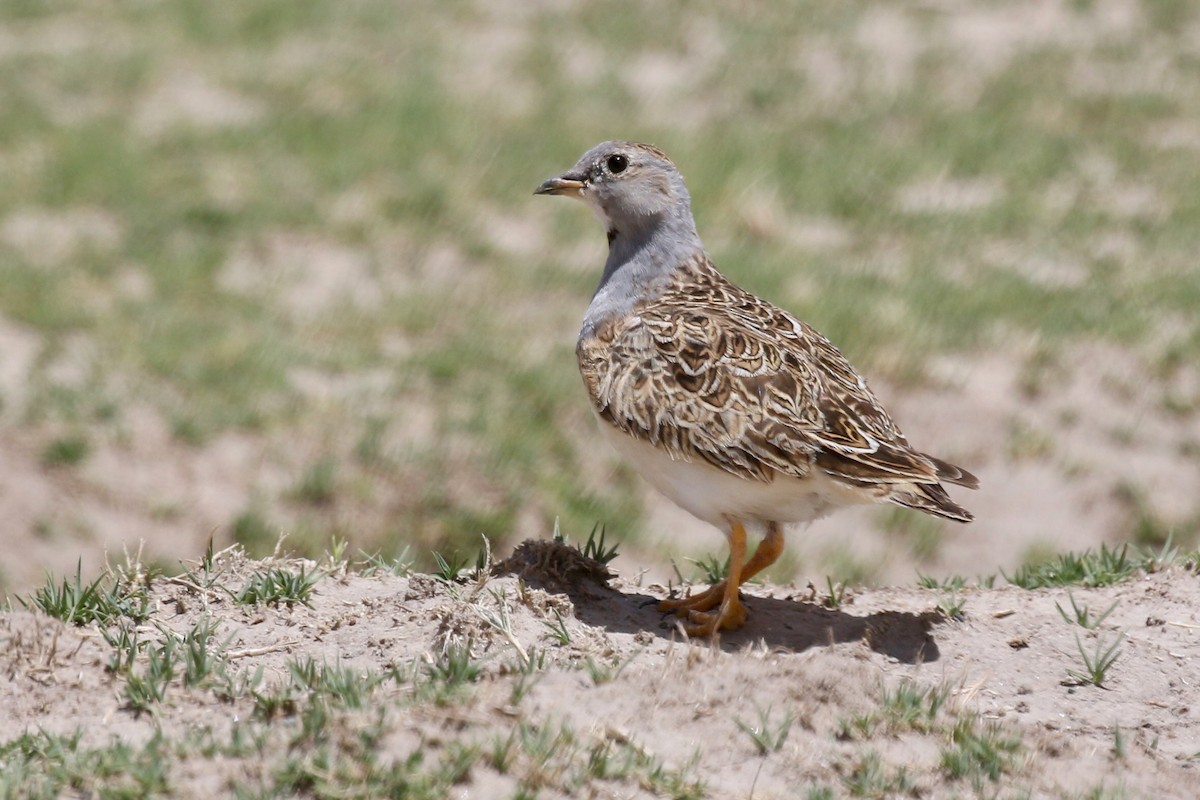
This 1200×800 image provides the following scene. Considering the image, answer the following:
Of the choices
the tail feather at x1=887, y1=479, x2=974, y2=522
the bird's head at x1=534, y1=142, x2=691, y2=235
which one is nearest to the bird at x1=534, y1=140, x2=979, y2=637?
the tail feather at x1=887, y1=479, x2=974, y2=522

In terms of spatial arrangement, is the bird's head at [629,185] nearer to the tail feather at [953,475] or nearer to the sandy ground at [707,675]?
the sandy ground at [707,675]

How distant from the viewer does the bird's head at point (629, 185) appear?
6.32 m

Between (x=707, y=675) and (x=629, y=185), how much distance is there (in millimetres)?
2273

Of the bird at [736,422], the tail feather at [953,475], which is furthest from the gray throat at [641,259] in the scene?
the tail feather at [953,475]

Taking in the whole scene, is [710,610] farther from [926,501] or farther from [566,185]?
[566,185]

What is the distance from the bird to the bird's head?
12.4 inches

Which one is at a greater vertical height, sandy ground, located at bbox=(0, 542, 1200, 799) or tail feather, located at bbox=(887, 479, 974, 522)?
tail feather, located at bbox=(887, 479, 974, 522)

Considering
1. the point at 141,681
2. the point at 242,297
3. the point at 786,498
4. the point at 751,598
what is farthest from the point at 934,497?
the point at 242,297

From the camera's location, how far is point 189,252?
10930 millimetres

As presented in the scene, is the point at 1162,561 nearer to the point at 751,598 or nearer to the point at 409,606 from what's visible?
the point at 751,598

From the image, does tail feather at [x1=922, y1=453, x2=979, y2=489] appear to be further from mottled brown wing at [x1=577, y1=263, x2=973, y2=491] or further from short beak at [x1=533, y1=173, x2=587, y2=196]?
short beak at [x1=533, y1=173, x2=587, y2=196]

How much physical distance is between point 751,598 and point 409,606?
130 cm

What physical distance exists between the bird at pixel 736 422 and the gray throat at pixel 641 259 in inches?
0.6

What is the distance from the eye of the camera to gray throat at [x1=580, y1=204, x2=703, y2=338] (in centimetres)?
612
